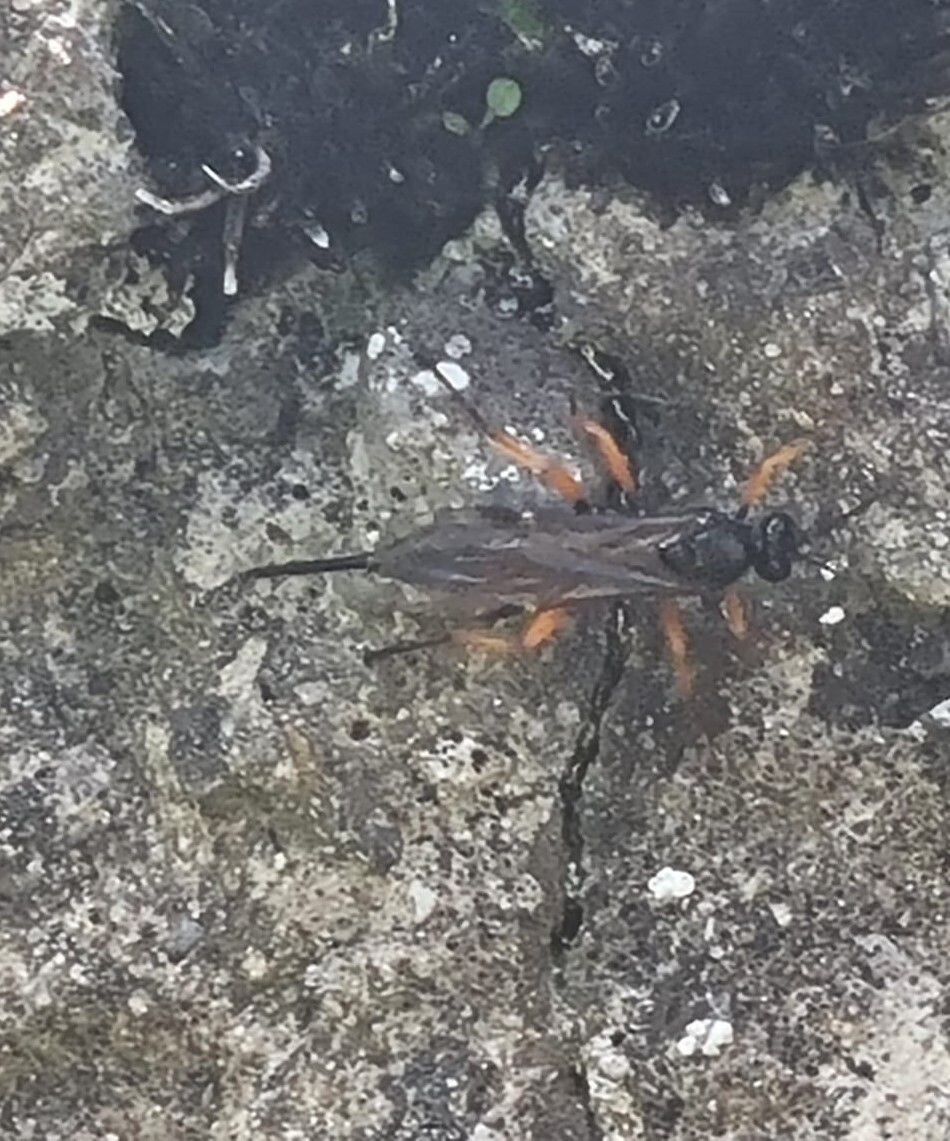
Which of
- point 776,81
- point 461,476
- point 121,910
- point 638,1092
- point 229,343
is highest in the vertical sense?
point 776,81

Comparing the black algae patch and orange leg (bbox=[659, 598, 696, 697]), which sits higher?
the black algae patch

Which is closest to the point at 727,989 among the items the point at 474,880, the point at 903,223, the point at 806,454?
the point at 474,880

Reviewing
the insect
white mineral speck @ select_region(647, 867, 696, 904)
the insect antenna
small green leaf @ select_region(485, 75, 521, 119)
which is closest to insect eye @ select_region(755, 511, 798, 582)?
the insect

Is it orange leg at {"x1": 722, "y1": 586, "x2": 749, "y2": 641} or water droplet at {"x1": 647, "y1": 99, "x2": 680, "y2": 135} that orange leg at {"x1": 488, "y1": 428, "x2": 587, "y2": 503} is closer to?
orange leg at {"x1": 722, "y1": 586, "x2": 749, "y2": 641}

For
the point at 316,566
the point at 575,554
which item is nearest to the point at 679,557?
the point at 575,554

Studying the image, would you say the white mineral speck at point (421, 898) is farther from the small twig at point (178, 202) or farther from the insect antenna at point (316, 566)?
the small twig at point (178, 202)

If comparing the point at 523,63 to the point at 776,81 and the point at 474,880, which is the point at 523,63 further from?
the point at 474,880
